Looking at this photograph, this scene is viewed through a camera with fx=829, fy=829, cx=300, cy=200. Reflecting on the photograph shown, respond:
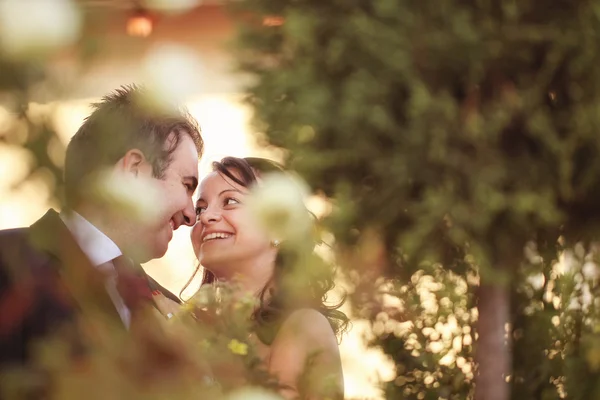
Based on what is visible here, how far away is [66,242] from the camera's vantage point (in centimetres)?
39

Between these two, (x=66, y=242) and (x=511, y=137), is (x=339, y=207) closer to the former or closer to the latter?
(x=511, y=137)

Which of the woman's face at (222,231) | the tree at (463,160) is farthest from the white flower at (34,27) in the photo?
the tree at (463,160)

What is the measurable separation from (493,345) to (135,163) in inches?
116

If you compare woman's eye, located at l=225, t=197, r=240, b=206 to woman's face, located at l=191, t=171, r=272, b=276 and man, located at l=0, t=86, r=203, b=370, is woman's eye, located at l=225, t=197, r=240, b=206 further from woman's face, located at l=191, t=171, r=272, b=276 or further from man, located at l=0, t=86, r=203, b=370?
man, located at l=0, t=86, r=203, b=370

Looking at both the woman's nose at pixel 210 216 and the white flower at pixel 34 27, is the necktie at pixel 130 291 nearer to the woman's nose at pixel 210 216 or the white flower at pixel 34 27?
the white flower at pixel 34 27

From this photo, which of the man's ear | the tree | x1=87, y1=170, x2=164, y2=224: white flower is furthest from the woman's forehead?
x1=87, y1=170, x2=164, y2=224: white flower

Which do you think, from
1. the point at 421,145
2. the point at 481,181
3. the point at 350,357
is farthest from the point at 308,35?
the point at 350,357

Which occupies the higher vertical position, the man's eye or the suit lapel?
the man's eye

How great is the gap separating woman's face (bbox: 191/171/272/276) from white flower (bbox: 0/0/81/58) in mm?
1969

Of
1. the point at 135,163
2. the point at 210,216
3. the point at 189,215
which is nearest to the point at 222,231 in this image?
the point at 210,216

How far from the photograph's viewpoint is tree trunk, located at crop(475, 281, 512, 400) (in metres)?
3.19

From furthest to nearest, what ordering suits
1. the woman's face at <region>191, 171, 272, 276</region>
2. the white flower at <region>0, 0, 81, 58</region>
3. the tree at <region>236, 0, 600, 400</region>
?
the tree at <region>236, 0, 600, 400</region>, the woman's face at <region>191, 171, 272, 276</region>, the white flower at <region>0, 0, 81, 58</region>

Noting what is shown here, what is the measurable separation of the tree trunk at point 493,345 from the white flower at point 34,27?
2.95 meters

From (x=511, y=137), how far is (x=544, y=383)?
0.94 meters
